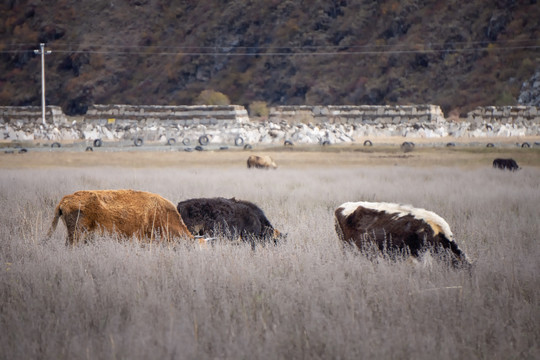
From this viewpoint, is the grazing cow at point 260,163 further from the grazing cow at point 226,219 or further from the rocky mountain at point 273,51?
the rocky mountain at point 273,51

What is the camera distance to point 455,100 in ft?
209

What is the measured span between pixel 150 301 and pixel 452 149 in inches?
1049

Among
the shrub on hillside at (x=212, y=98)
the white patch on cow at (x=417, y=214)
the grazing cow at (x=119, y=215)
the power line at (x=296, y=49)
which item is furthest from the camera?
the shrub on hillside at (x=212, y=98)

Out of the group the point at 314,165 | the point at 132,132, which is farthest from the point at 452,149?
the point at 132,132

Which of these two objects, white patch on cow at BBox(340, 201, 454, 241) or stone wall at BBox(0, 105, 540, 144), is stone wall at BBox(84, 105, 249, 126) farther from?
white patch on cow at BBox(340, 201, 454, 241)

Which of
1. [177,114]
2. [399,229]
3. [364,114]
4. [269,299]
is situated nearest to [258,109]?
[177,114]

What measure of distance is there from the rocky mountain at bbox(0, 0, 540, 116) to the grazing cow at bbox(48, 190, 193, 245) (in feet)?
182

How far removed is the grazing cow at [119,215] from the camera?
6664mm

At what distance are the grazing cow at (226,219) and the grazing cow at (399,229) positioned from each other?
1.14 meters

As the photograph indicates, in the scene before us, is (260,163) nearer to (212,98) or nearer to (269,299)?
(269,299)

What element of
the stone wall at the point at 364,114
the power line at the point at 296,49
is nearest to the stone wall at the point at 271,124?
the stone wall at the point at 364,114

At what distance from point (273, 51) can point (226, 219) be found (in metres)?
79.2

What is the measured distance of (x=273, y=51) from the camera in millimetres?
85000

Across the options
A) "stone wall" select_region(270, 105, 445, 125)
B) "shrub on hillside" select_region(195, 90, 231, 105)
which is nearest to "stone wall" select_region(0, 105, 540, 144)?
"stone wall" select_region(270, 105, 445, 125)
